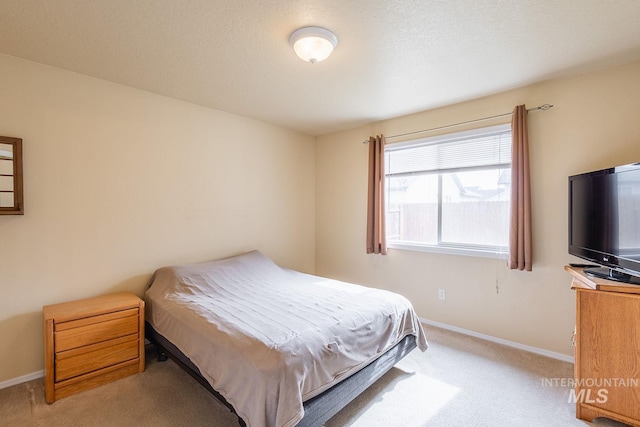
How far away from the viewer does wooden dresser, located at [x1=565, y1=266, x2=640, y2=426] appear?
1708mm

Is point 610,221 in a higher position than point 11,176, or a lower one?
A: lower

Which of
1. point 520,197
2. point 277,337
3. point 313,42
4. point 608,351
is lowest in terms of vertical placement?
point 608,351

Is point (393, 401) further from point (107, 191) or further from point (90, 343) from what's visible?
point (107, 191)

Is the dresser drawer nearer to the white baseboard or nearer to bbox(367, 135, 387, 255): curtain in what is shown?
the white baseboard

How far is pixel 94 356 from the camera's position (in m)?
2.19

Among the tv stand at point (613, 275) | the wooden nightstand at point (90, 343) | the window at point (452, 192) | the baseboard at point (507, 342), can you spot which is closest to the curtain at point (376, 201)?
the window at point (452, 192)

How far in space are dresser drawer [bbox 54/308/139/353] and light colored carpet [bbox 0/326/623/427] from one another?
357 millimetres

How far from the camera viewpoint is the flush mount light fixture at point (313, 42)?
1872 mm

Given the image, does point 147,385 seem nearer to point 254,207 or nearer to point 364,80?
point 254,207

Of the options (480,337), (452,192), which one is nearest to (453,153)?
(452,192)

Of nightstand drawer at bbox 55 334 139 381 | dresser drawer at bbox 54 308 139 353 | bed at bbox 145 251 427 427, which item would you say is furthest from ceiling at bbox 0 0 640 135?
nightstand drawer at bbox 55 334 139 381

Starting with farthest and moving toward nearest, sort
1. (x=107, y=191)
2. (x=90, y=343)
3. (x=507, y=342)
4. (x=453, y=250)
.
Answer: (x=453, y=250), (x=507, y=342), (x=107, y=191), (x=90, y=343)

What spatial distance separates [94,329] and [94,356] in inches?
7.8

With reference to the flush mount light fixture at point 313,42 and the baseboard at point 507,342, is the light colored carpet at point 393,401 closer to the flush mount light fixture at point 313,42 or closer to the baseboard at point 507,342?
the baseboard at point 507,342
